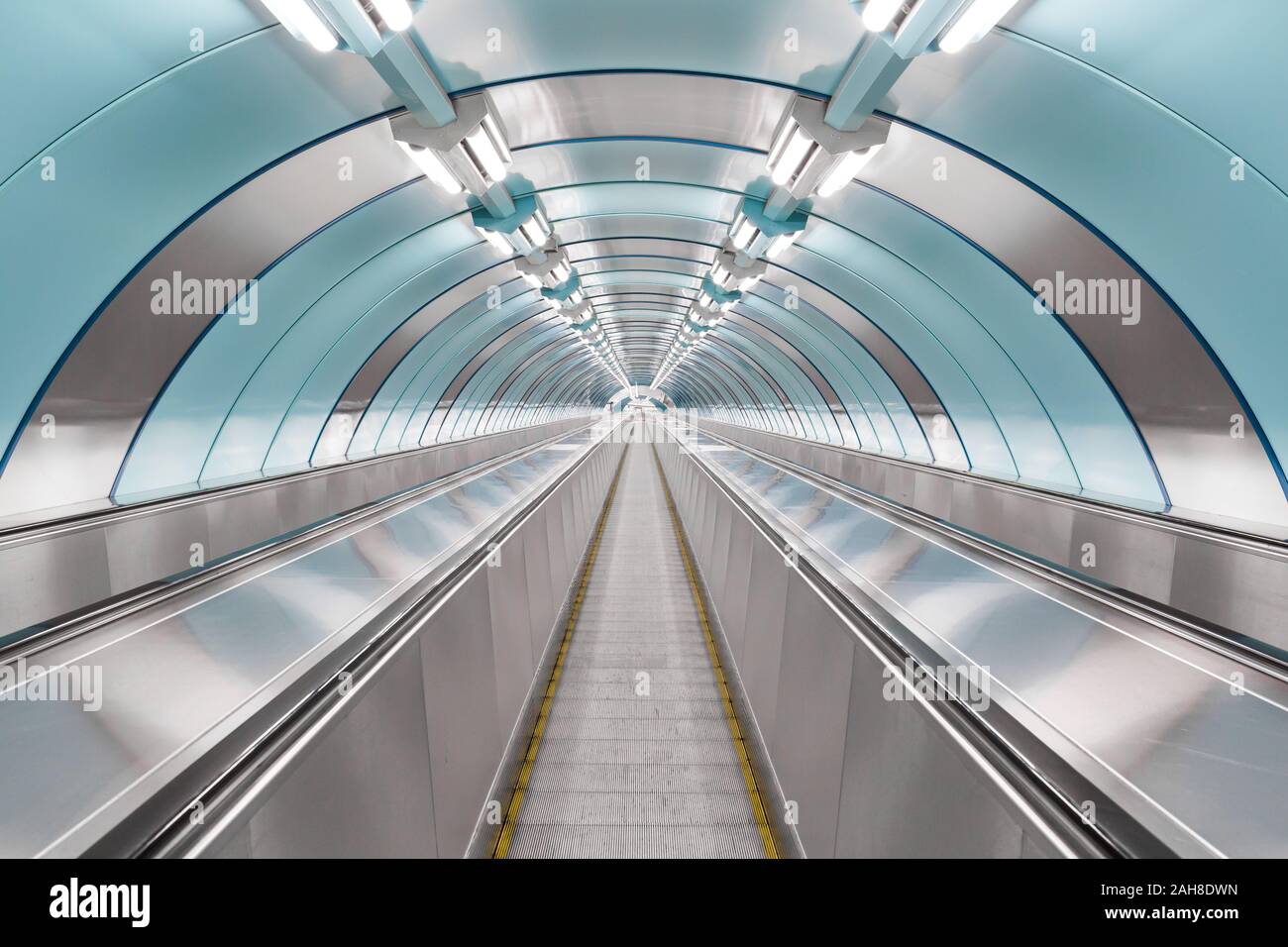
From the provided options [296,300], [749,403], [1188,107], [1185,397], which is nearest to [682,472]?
[296,300]

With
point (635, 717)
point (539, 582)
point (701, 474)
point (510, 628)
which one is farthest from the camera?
point (701, 474)

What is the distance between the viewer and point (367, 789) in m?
2.35

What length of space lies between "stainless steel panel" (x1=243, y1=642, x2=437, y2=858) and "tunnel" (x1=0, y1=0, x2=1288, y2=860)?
0.02 metres

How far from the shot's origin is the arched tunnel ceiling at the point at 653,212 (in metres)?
4.32

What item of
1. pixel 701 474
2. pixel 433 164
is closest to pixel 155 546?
pixel 433 164

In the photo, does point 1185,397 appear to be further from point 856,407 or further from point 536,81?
point 856,407

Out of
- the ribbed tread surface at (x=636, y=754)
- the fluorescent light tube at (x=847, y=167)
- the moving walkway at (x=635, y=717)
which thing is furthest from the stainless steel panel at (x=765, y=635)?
the fluorescent light tube at (x=847, y=167)

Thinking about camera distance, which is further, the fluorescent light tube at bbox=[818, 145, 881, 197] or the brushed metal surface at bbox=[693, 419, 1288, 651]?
the fluorescent light tube at bbox=[818, 145, 881, 197]

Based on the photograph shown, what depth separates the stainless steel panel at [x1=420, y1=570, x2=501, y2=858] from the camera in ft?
10.2

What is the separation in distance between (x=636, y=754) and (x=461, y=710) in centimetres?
199

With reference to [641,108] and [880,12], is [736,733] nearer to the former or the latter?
[880,12]

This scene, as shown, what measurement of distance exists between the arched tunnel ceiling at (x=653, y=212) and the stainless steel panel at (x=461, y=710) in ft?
13.1

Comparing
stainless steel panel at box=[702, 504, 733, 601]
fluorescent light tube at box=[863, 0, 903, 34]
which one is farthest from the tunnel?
stainless steel panel at box=[702, 504, 733, 601]

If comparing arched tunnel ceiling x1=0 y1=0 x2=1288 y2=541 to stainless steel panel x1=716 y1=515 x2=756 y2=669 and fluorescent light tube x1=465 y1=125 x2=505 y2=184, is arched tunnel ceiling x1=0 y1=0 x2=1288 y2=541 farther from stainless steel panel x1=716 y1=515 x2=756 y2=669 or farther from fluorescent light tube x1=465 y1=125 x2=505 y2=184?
stainless steel panel x1=716 y1=515 x2=756 y2=669
